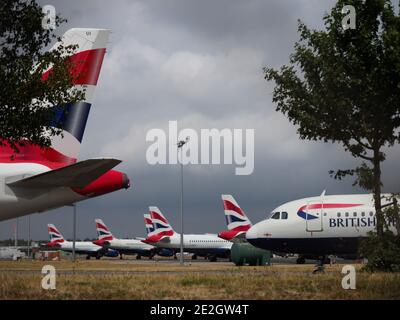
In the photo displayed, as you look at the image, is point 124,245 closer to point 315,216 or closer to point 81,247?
point 81,247

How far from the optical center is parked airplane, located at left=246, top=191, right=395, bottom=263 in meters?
39.2

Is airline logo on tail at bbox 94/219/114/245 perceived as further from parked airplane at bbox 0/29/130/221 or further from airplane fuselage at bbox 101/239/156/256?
parked airplane at bbox 0/29/130/221

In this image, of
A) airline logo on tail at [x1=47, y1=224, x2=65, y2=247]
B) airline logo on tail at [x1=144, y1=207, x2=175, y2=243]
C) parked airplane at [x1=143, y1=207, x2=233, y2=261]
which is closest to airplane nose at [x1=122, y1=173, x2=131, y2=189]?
parked airplane at [x1=143, y1=207, x2=233, y2=261]

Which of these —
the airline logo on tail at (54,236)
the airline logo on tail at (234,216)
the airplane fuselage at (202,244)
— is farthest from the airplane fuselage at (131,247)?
the airline logo on tail at (234,216)

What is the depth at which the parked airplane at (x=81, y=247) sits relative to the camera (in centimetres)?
11712

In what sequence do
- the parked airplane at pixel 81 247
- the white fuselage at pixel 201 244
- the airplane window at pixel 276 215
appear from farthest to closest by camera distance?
1. the parked airplane at pixel 81 247
2. the white fuselage at pixel 201 244
3. the airplane window at pixel 276 215

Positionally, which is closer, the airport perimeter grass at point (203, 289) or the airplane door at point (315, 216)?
the airport perimeter grass at point (203, 289)

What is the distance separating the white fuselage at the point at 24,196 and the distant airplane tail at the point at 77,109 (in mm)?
647

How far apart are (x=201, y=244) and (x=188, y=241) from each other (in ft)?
7.07

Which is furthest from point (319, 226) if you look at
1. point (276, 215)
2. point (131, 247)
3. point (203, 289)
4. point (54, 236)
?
point (54, 236)

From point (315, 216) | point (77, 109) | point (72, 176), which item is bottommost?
point (315, 216)

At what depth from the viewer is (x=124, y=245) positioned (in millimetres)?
111875

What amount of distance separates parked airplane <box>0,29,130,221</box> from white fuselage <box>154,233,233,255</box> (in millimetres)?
70231

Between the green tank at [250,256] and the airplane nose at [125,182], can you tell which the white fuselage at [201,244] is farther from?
the airplane nose at [125,182]
